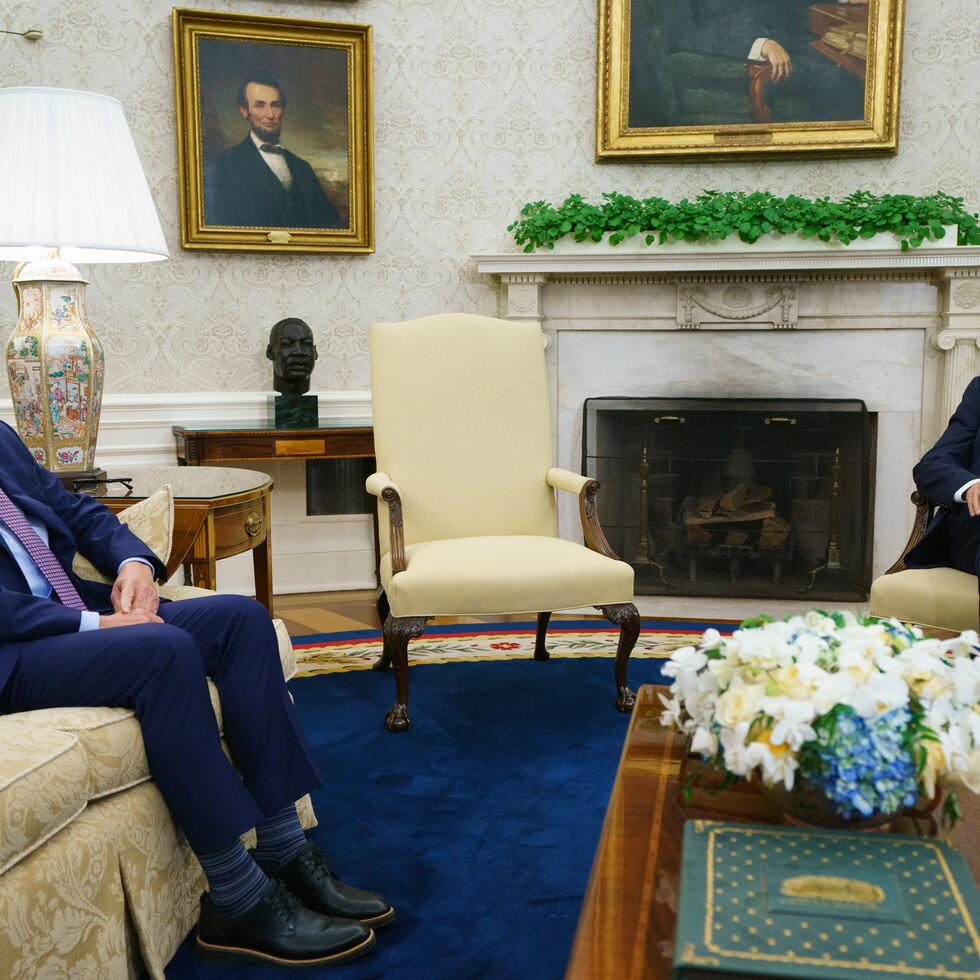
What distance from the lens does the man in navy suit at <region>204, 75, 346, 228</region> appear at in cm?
440

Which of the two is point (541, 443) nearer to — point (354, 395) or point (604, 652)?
point (604, 652)

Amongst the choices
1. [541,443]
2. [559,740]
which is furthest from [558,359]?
[559,740]

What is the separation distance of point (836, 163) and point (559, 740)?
3095mm

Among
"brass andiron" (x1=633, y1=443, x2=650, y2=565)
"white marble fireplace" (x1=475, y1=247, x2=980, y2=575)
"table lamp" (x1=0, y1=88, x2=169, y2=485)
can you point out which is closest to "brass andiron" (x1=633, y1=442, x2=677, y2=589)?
"brass andiron" (x1=633, y1=443, x2=650, y2=565)

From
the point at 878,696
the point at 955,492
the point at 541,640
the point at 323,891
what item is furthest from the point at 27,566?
the point at 955,492

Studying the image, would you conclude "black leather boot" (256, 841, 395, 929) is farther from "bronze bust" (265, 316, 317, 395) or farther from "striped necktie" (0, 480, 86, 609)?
"bronze bust" (265, 316, 317, 395)

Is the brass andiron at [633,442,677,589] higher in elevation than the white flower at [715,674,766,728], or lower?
lower

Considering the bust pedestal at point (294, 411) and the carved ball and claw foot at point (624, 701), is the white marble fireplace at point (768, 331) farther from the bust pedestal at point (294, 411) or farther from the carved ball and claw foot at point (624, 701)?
the carved ball and claw foot at point (624, 701)

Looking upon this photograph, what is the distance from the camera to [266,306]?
4.57 m

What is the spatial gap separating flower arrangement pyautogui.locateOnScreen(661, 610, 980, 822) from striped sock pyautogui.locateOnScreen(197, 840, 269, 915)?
Answer: 2.86 ft

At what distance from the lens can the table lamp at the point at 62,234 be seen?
2.56m

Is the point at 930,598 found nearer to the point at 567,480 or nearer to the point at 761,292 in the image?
the point at 567,480

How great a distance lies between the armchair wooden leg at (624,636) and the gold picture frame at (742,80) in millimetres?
2459

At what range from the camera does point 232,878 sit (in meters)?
1.72
